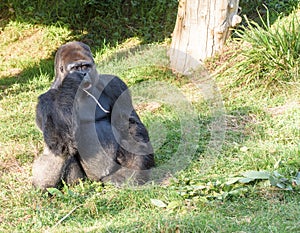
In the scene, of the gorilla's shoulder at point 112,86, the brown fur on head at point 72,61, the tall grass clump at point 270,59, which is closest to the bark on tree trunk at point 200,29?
the tall grass clump at point 270,59

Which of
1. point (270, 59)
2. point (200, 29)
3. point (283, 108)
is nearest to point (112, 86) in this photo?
point (283, 108)

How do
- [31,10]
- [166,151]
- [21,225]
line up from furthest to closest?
[31,10]
[166,151]
[21,225]

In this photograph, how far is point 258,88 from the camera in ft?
17.8

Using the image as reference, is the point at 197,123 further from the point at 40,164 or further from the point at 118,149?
the point at 40,164

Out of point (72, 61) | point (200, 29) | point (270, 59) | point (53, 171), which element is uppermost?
point (200, 29)

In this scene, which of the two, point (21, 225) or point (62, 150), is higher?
point (62, 150)

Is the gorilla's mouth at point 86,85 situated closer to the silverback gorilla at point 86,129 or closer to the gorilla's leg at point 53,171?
the silverback gorilla at point 86,129

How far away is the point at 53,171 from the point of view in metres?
3.84

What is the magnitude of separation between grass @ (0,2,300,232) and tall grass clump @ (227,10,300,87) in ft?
0.26

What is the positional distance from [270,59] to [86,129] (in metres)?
2.32

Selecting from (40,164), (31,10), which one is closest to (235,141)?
(40,164)

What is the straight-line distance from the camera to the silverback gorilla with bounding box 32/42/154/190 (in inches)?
144

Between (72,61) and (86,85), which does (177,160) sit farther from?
(72,61)

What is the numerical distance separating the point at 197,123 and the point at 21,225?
6.62 feet
